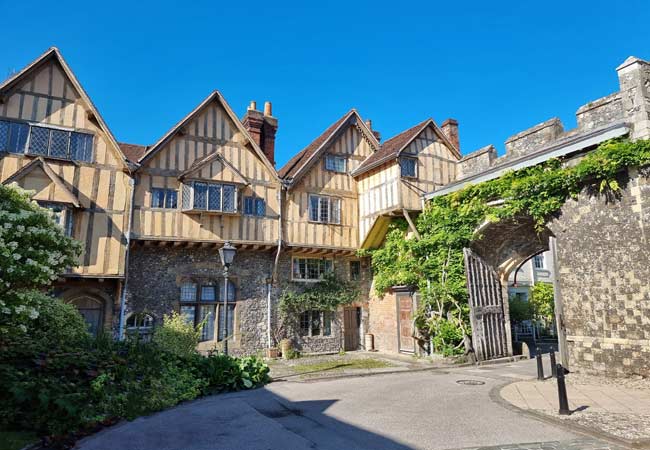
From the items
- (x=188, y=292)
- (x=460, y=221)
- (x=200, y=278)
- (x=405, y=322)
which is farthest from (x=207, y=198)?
(x=460, y=221)

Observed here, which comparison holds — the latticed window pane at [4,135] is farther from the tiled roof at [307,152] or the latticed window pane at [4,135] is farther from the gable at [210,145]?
the tiled roof at [307,152]

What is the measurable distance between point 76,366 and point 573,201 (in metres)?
12.6

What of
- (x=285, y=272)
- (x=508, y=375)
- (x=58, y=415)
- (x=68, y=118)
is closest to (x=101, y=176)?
(x=68, y=118)

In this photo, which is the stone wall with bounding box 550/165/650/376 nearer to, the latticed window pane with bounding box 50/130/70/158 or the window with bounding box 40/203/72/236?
the window with bounding box 40/203/72/236

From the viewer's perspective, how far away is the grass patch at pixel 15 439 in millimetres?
5891

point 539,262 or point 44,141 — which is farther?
point 539,262

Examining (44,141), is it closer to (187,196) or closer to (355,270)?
(187,196)

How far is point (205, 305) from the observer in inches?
677

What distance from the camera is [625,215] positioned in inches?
431

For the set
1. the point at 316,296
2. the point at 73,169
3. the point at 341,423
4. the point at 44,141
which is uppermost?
the point at 44,141

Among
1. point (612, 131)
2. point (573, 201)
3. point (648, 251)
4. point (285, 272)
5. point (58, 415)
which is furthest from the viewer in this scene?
point (285, 272)

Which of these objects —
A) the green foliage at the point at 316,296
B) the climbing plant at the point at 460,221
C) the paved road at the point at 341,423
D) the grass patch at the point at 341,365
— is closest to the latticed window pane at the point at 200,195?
the green foliage at the point at 316,296

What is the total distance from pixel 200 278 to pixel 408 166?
30.8ft

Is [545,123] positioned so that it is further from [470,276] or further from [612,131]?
[470,276]
